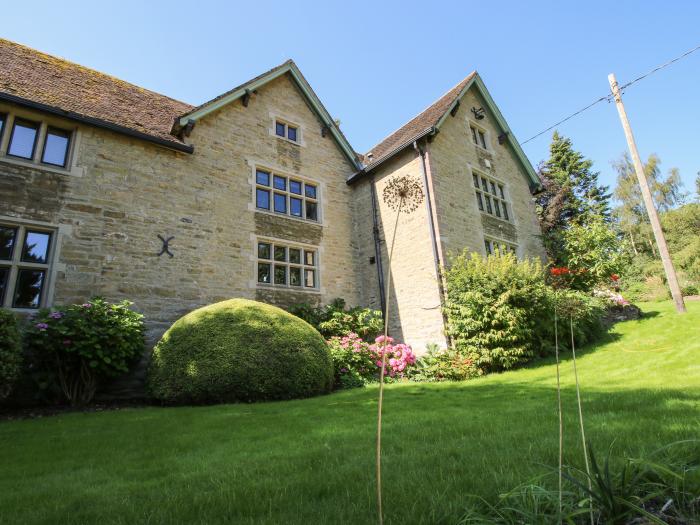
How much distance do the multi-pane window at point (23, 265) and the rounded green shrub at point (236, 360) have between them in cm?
292

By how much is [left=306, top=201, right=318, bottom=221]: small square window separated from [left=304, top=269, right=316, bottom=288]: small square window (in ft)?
6.30

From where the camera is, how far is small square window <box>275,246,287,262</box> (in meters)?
11.9

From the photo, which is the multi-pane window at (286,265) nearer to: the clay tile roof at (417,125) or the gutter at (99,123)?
the gutter at (99,123)

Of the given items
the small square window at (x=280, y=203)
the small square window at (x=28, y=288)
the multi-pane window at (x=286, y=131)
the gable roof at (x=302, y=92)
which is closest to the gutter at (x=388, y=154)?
the gable roof at (x=302, y=92)

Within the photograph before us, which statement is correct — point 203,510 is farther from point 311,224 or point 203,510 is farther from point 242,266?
point 311,224

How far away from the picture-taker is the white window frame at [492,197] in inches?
571

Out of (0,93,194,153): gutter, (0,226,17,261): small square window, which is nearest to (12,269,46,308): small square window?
(0,226,17,261): small square window

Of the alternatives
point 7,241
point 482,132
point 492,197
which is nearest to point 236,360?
point 7,241

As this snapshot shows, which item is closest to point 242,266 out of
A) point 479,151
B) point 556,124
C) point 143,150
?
point 143,150

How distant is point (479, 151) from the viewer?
50.5 ft

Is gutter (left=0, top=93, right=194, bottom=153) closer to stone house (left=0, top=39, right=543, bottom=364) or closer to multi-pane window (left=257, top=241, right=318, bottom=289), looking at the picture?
stone house (left=0, top=39, right=543, bottom=364)

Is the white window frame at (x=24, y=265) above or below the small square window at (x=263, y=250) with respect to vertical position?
below

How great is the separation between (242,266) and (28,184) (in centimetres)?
502

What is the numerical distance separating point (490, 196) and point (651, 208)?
5057 millimetres
